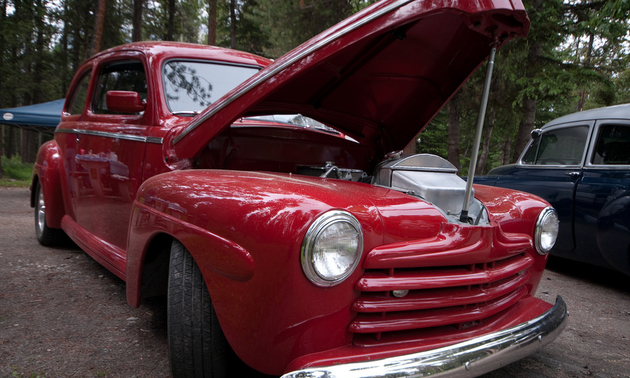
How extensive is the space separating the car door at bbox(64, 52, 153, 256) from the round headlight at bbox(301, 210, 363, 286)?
1645mm

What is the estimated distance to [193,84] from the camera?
286 cm

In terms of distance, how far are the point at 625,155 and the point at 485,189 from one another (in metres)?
2.04

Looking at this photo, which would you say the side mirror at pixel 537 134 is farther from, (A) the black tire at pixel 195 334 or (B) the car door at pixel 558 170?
(A) the black tire at pixel 195 334

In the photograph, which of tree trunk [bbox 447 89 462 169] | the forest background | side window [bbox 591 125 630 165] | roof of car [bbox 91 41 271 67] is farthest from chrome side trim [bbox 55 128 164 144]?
tree trunk [bbox 447 89 462 169]

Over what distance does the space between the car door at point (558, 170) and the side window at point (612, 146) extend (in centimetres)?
14

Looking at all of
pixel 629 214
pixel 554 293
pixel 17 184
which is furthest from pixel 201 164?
pixel 17 184

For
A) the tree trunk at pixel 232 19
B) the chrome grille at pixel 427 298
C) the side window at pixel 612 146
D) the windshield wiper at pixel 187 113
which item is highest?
the tree trunk at pixel 232 19

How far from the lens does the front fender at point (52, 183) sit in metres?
3.68

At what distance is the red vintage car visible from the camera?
4.54 feet

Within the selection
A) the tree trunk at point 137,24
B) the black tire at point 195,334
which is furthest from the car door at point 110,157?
the tree trunk at point 137,24

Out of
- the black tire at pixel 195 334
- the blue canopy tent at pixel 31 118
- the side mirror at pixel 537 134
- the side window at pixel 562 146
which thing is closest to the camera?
the black tire at pixel 195 334

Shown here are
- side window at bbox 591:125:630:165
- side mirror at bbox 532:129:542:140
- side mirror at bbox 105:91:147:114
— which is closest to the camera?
side mirror at bbox 105:91:147:114

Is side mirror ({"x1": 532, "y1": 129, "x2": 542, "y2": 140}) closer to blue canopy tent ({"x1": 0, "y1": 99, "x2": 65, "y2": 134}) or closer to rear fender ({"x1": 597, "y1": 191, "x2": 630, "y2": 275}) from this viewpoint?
rear fender ({"x1": 597, "y1": 191, "x2": 630, "y2": 275})

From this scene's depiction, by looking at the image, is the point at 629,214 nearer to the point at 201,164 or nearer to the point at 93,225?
the point at 201,164
